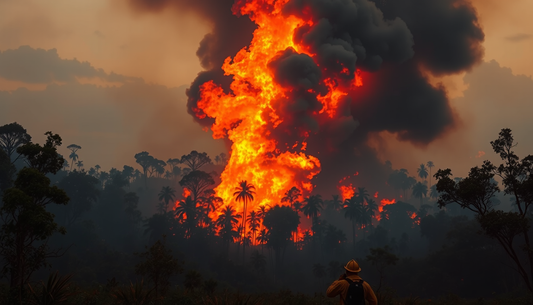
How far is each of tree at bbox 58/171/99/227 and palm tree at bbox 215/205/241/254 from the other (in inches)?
1211

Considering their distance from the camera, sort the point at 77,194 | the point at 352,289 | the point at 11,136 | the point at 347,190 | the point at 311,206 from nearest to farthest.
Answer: the point at 352,289, the point at 11,136, the point at 77,194, the point at 311,206, the point at 347,190

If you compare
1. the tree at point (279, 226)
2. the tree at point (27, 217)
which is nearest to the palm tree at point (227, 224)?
the tree at point (279, 226)

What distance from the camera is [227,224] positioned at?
88.7 m

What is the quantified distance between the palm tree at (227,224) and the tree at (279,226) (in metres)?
8.06

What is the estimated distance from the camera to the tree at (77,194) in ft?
271

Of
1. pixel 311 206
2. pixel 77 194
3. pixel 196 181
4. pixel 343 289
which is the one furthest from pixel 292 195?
pixel 343 289

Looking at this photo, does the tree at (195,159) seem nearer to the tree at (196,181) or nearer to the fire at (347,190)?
the tree at (196,181)

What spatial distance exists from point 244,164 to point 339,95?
27969 mm

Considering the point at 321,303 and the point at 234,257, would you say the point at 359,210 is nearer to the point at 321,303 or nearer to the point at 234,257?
the point at 234,257

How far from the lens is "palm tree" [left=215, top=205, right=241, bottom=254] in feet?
287

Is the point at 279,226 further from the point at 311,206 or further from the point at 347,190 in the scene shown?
the point at 347,190

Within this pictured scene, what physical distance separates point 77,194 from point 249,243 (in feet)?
154

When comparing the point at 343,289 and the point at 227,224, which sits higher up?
the point at 227,224

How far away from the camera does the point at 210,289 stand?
27.1m
